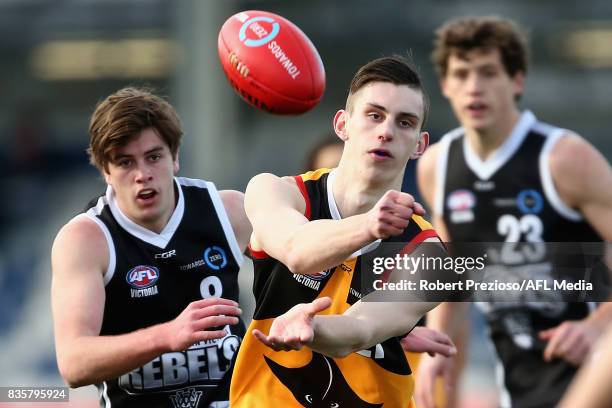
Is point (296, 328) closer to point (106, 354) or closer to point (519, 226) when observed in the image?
point (106, 354)

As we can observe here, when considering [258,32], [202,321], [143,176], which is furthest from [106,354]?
[258,32]

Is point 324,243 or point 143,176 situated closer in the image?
point 324,243

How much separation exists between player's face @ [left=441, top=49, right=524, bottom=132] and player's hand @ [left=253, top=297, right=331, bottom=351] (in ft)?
11.3

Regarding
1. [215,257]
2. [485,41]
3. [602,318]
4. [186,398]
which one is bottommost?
[186,398]

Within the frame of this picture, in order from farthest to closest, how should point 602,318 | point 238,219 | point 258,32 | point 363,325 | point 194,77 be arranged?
1. point 194,77
2. point 602,318
3. point 238,219
4. point 258,32
5. point 363,325

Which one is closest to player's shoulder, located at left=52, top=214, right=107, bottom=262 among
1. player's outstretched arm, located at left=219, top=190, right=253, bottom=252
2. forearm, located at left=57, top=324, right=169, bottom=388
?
forearm, located at left=57, top=324, right=169, bottom=388

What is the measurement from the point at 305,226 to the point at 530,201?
3083mm

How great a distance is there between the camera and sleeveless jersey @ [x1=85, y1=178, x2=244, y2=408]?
5191mm

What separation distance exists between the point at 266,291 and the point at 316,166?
79.0 inches

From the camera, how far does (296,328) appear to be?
3.80m

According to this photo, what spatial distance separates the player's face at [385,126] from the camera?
445cm

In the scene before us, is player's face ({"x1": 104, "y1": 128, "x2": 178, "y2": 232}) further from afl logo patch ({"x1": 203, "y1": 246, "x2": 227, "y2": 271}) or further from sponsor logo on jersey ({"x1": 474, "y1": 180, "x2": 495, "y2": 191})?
sponsor logo on jersey ({"x1": 474, "y1": 180, "x2": 495, "y2": 191})

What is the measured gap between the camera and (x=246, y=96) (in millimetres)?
5078

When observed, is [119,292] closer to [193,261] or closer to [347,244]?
[193,261]
